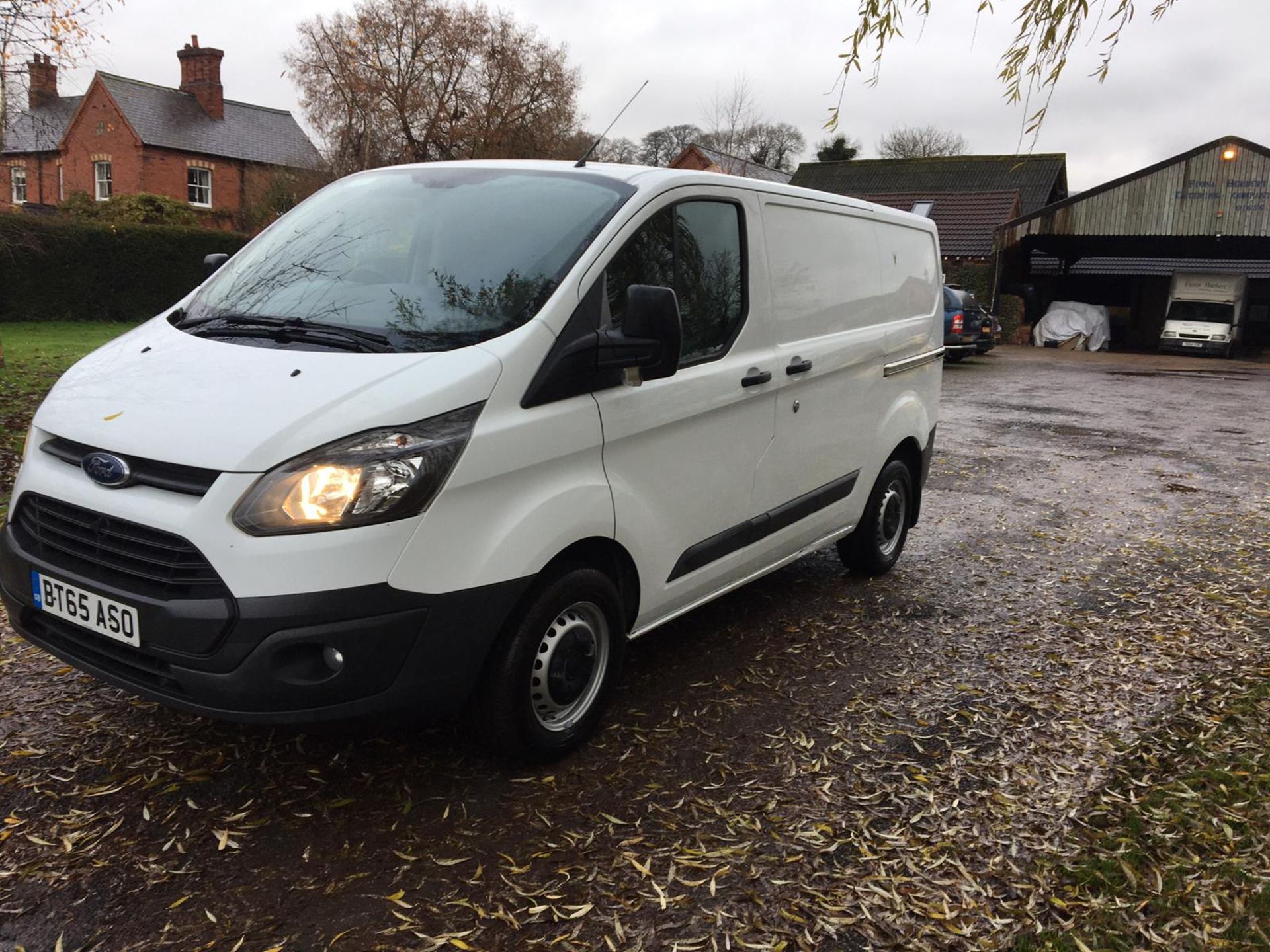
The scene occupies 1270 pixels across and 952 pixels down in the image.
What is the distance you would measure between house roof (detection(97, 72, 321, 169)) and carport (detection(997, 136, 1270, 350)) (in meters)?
25.4

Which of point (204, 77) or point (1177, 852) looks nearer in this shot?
point (1177, 852)

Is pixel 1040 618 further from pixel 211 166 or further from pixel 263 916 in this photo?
pixel 211 166

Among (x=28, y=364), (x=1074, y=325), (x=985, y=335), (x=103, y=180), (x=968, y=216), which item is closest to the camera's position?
(x=28, y=364)

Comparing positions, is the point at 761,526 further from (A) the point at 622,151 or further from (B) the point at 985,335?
(A) the point at 622,151

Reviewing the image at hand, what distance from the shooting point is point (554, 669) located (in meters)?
3.49

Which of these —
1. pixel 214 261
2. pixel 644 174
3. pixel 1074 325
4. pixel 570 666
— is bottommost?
pixel 570 666

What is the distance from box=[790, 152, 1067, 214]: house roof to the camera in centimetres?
3838

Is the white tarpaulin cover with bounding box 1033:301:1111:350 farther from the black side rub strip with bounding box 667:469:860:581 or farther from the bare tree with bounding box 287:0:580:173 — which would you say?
the black side rub strip with bounding box 667:469:860:581

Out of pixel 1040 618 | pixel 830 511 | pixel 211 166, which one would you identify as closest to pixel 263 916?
pixel 830 511

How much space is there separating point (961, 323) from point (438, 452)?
2033 centimetres

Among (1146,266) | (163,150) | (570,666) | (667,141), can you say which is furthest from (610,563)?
(667,141)

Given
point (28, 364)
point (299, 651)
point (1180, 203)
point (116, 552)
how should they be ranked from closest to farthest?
point (299, 651)
point (116, 552)
point (28, 364)
point (1180, 203)

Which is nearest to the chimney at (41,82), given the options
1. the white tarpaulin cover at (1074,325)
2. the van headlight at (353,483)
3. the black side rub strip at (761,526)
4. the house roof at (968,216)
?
the black side rub strip at (761,526)

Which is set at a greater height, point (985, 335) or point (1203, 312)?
point (1203, 312)
